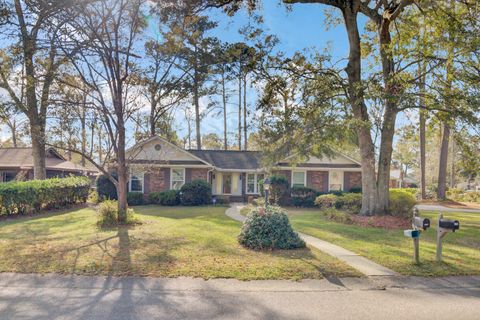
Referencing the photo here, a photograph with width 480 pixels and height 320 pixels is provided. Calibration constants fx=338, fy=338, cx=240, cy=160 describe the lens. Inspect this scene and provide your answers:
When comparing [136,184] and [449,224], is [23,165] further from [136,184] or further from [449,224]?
[449,224]

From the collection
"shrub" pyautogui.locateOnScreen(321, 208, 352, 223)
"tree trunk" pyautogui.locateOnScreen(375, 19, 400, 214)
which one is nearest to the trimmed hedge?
"shrub" pyautogui.locateOnScreen(321, 208, 352, 223)

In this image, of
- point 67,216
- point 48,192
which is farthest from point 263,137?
point 48,192

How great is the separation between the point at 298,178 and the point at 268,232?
1592 centimetres

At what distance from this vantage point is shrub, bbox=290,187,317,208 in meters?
21.9

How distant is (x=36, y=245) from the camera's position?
27.7 ft

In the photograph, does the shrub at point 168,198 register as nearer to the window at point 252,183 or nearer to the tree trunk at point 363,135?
the window at point 252,183

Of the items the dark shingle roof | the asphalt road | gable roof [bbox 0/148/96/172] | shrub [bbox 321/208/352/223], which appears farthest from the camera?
the dark shingle roof

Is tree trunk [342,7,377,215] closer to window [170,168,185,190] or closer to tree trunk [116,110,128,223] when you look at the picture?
tree trunk [116,110,128,223]

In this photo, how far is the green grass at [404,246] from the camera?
6.81 m

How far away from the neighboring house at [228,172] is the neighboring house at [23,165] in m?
6.77

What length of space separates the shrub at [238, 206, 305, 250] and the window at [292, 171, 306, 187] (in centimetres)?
1525

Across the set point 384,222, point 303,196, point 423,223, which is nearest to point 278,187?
point 303,196

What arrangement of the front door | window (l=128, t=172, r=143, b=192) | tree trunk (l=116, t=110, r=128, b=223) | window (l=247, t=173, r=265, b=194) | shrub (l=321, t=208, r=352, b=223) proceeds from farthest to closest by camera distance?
the front door
window (l=247, t=173, r=265, b=194)
window (l=128, t=172, r=143, b=192)
shrub (l=321, t=208, r=352, b=223)
tree trunk (l=116, t=110, r=128, b=223)

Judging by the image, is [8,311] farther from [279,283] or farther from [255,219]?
[255,219]
